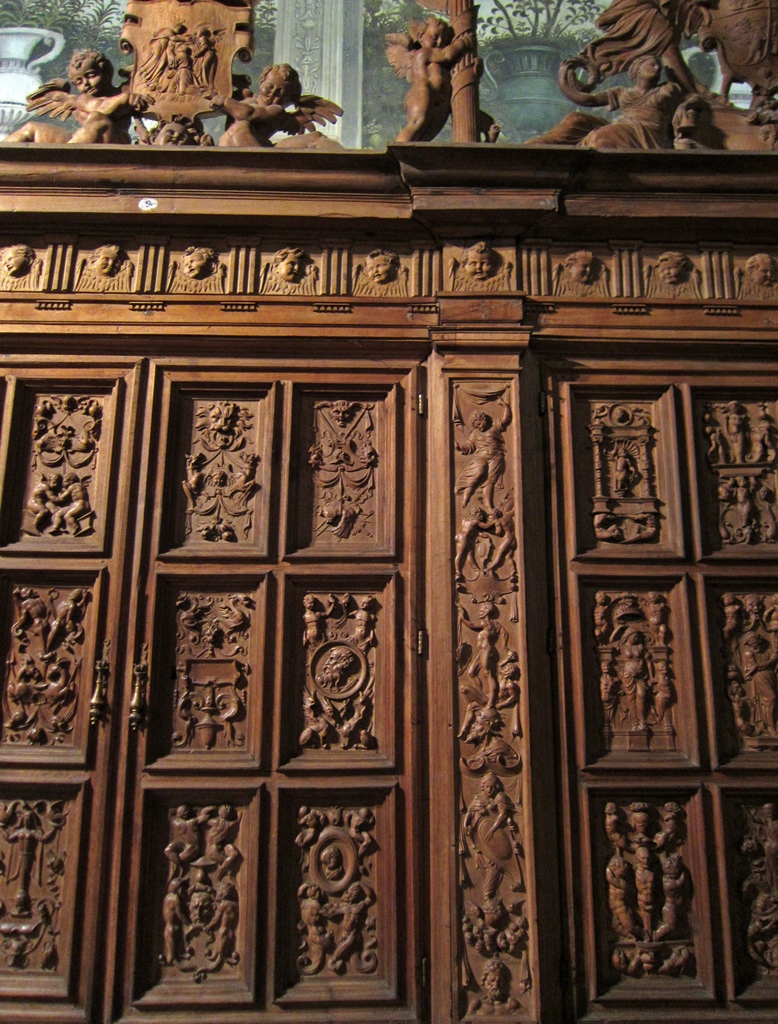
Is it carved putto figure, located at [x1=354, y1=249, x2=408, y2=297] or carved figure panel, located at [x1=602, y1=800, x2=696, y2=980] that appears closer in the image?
carved figure panel, located at [x1=602, y1=800, x2=696, y2=980]

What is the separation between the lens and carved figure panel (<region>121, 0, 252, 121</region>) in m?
3.69

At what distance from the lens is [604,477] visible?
3371 millimetres

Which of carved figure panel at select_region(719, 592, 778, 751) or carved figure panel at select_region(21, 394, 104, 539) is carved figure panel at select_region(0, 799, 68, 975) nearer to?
carved figure panel at select_region(21, 394, 104, 539)

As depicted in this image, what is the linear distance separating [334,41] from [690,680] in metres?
4.75

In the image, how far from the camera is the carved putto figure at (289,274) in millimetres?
3463

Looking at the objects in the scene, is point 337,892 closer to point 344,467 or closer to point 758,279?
point 344,467

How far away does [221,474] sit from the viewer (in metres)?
3.35

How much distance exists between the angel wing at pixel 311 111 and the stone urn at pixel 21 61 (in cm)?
279

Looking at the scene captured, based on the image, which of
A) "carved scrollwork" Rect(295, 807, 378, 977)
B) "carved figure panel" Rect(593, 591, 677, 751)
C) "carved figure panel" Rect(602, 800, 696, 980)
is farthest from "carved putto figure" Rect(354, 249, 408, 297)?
"carved figure panel" Rect(602, 800, 696, 980)

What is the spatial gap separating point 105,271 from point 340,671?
1.93 m

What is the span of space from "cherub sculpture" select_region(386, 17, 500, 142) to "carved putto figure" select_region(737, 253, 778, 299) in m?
1.23

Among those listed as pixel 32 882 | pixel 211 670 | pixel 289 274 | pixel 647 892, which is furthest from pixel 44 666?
pixel 647 892

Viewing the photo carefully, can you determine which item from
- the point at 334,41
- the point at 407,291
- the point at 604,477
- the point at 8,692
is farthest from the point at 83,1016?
the point at 334,41

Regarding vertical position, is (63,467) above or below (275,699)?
above
